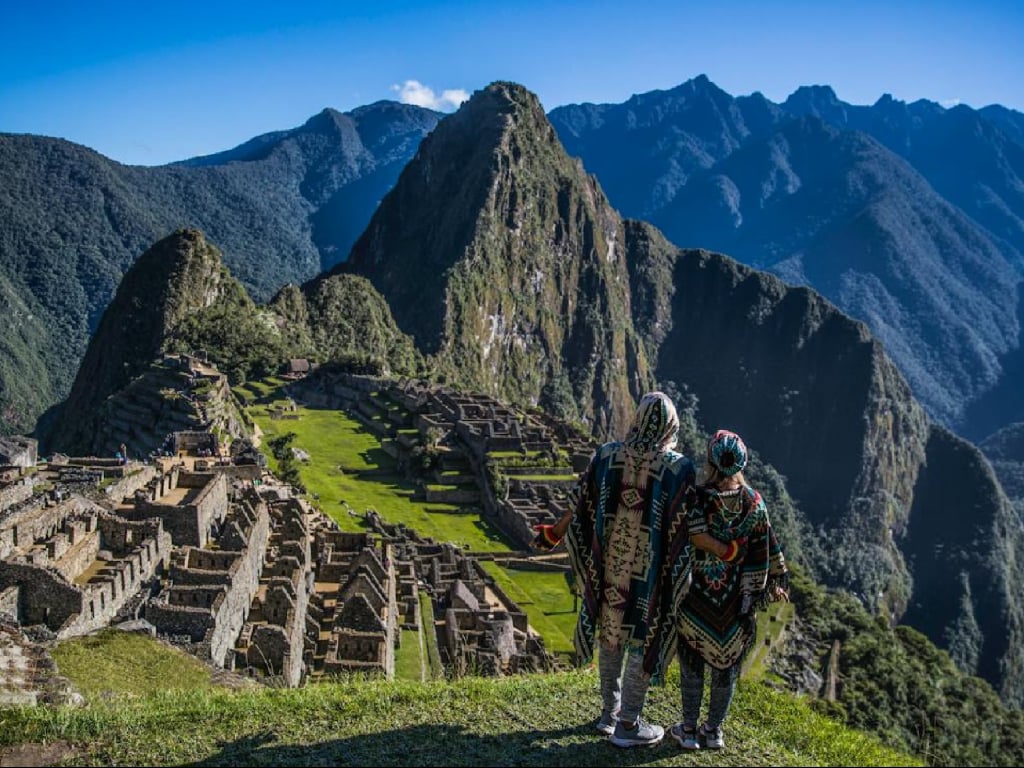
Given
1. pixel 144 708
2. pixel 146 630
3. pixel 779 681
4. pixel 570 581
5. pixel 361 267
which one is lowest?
pixel 779 681

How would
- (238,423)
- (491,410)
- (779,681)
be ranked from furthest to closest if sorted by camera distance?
(491,410), (238,423), (779,681)

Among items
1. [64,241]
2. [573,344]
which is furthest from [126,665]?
[573,344]

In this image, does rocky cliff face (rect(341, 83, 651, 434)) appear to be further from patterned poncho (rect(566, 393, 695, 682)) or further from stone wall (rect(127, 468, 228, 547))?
patterned poncho (rect(566, 393, 695, 682))

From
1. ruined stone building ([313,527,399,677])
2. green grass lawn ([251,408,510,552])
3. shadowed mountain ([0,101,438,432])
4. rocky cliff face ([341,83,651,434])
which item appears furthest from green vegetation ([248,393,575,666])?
rocky cliff face ([341,83,651,434])

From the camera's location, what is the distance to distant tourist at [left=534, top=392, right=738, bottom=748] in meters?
7.15

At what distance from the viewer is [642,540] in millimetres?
7270

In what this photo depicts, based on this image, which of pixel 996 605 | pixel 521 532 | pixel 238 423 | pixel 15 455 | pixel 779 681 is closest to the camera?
pixel 15 455

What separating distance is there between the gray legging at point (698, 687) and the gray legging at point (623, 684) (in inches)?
13.4

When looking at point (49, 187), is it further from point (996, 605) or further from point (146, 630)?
point (996, 605)

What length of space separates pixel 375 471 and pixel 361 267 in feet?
432

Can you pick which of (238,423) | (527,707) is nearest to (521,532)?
(238,423)

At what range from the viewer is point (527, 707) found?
326 inches

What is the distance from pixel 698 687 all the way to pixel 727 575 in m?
0.98

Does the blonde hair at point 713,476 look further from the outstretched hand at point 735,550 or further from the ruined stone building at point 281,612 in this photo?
the ruined stone building at point 281,612
